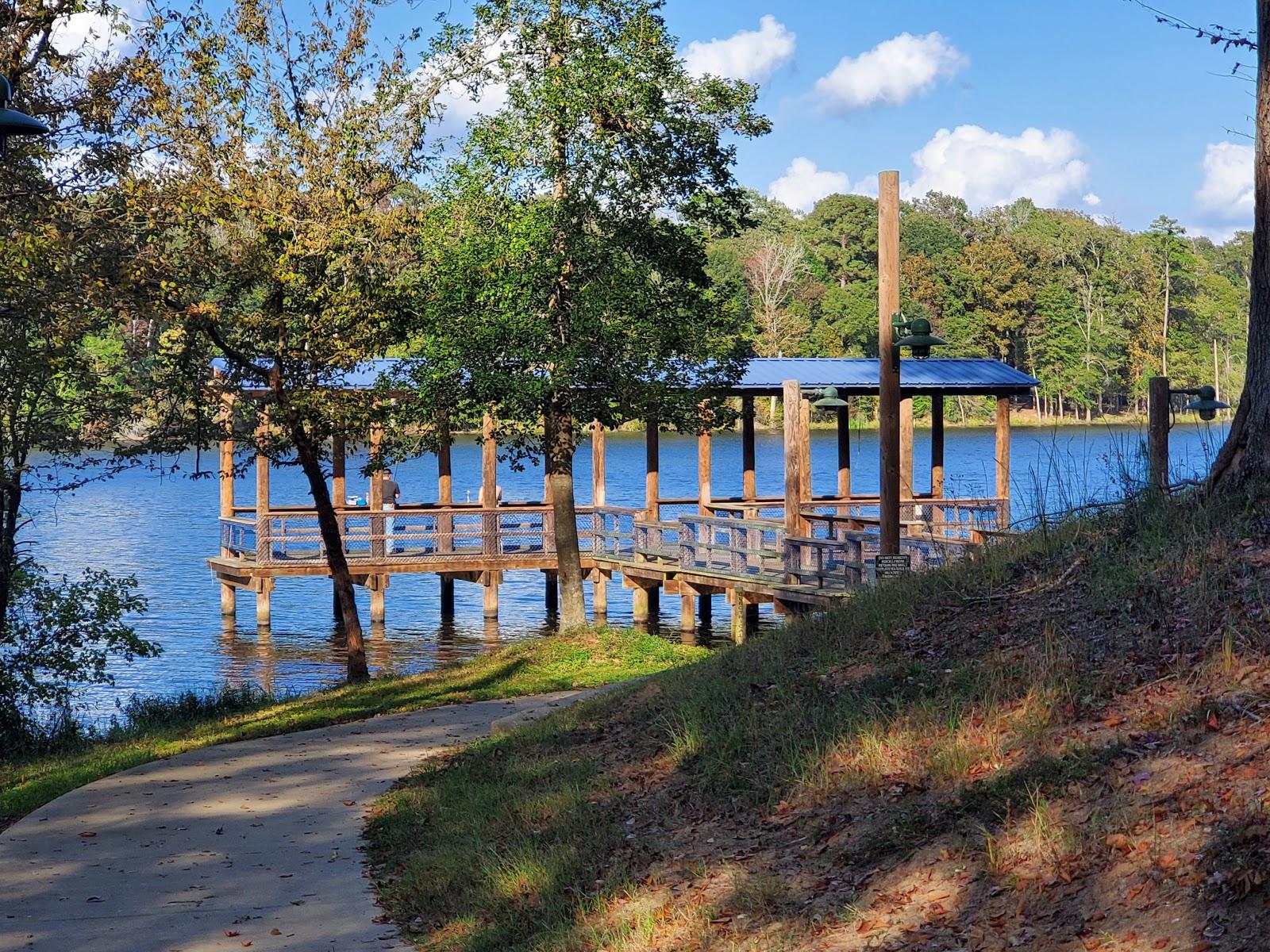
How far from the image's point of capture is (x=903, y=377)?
26.8 m

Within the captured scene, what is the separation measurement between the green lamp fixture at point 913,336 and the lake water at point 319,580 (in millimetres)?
1555

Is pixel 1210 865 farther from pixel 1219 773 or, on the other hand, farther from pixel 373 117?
pixel 373 117

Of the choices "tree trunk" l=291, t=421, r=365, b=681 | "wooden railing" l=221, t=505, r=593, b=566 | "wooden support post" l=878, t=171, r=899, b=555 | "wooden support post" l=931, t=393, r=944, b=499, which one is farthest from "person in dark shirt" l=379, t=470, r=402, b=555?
"wooden support post" l=878, t=171, r=899, b=555

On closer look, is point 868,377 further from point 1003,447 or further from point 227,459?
point 227,459

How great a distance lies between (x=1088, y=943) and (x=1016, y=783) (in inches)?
51.0

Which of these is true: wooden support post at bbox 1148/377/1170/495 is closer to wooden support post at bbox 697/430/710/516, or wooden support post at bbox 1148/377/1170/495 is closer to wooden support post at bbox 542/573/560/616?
wooden support post at bbox 697/430/710/516

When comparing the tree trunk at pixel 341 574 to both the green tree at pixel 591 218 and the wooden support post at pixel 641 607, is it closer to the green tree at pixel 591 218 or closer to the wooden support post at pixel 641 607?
the green tree at pixel 591 218

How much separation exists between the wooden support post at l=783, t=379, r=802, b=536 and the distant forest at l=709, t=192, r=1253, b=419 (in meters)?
49.1

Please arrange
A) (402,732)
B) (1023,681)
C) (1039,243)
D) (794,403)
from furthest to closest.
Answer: (1039,243)
(794,403)
(402,732)
(1023,681)

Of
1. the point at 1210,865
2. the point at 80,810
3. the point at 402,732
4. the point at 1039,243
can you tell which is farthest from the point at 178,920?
the point at 1039,243

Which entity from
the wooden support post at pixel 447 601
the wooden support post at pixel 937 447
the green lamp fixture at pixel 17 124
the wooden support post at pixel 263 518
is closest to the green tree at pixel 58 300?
the green lamp fixture at pixel 17 124

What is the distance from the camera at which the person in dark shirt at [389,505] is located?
2728 cm

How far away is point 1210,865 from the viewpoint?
4891mm

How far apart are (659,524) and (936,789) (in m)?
19.4
